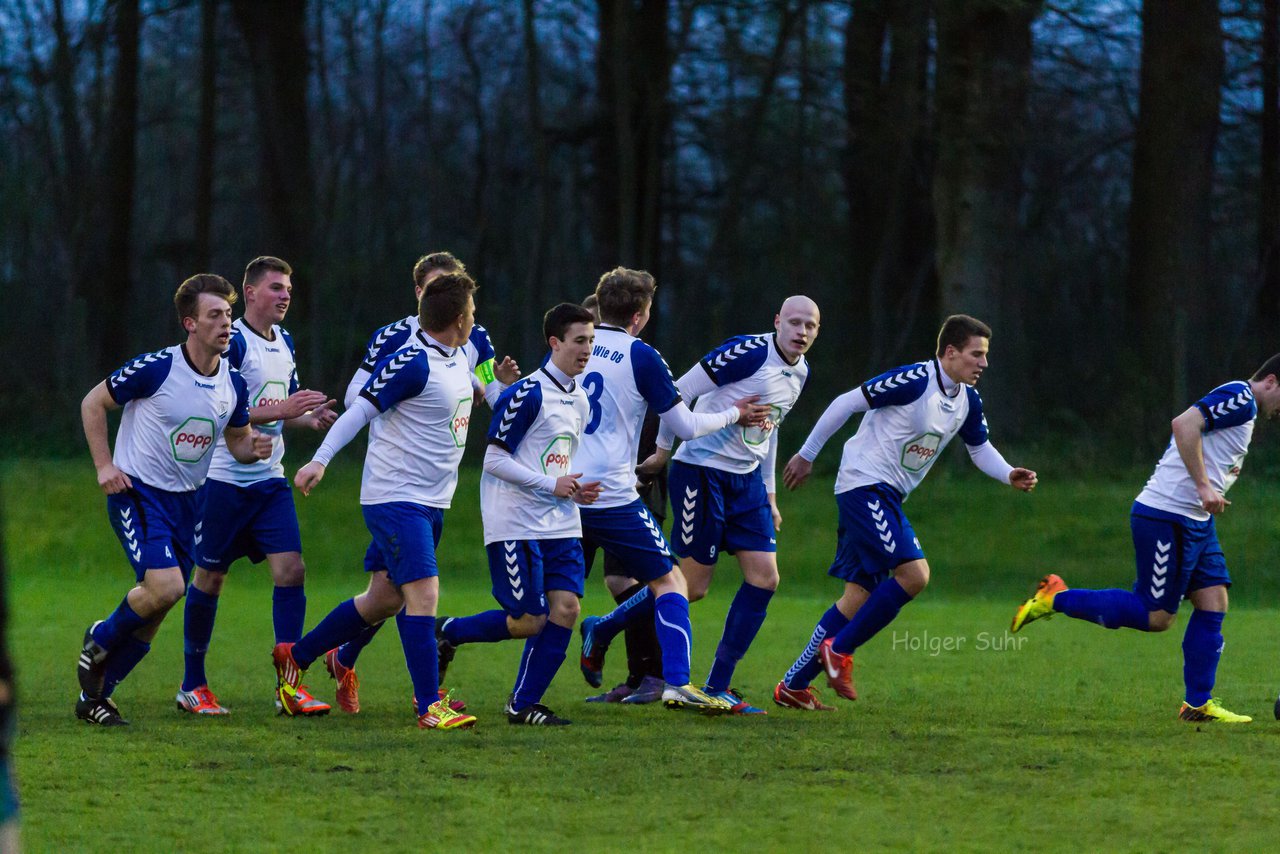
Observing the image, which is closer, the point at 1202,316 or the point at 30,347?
the point at 1202,316

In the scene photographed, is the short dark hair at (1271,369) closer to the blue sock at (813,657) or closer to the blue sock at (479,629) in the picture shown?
the blue sock at (813,657)

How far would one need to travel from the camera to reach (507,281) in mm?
25641

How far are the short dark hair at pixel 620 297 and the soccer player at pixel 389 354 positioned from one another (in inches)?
23.9

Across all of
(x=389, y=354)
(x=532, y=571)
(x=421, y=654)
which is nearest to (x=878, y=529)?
(x=532, y=571)

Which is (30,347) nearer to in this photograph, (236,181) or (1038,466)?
A: (236,181)

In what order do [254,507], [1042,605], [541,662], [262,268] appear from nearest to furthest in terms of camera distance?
[541,662] < [262,268] < [254,507] < [1042,605]

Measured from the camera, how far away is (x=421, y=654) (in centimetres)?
705

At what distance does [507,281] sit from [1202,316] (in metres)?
11.3

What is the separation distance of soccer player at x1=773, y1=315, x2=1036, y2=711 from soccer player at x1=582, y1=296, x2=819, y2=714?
23cm

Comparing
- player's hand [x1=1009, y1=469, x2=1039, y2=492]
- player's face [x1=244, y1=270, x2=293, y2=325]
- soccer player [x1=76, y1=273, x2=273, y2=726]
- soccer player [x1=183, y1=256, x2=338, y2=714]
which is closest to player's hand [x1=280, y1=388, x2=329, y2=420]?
soccer player [x1=76, y1=273, x2=273, y2=726]

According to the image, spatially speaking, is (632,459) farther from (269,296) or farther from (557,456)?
(269,296)

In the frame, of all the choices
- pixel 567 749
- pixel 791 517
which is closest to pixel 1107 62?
pixel 791 517

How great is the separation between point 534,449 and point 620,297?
91cm

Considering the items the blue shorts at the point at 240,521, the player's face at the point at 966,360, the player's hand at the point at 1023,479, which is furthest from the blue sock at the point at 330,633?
the player's hand at the point at 1023,479
